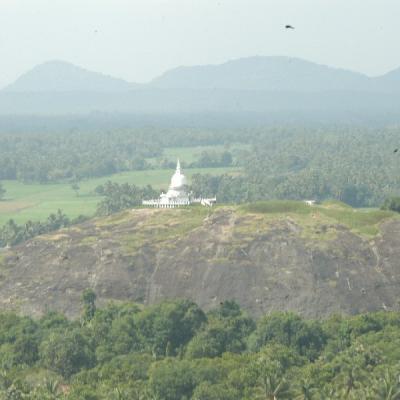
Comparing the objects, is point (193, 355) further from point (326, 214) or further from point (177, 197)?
point (177, 197)

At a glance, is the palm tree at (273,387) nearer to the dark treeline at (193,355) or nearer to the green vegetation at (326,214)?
the dark treeline at (193,355)

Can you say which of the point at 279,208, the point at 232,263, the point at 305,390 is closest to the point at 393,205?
the point at 279,208

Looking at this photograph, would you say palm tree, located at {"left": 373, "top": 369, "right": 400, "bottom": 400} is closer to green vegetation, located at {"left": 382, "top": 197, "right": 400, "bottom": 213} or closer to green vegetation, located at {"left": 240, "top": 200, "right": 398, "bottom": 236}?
green vegetation, located at {"left": 240, "top": 200, "right": 398, "bottom": 236}

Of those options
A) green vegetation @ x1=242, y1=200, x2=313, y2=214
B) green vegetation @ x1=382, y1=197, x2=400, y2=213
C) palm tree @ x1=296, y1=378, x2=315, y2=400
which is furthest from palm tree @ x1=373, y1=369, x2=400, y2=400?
green vegetation @ x1=382, y1=197, x2=400, y2=213

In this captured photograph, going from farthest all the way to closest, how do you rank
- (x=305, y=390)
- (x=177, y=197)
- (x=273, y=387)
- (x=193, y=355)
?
(x=177, y=197)
(x=193, y=355)
(x=273, y=387)
(x=305, y=390)

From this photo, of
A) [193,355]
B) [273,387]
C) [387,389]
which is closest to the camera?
[387,389]

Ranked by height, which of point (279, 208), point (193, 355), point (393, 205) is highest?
point (279, 208)

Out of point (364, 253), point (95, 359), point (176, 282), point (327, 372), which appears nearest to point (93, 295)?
point (176, 282)

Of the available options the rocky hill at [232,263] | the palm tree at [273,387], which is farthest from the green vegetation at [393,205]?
the palm tree at [273,387]
